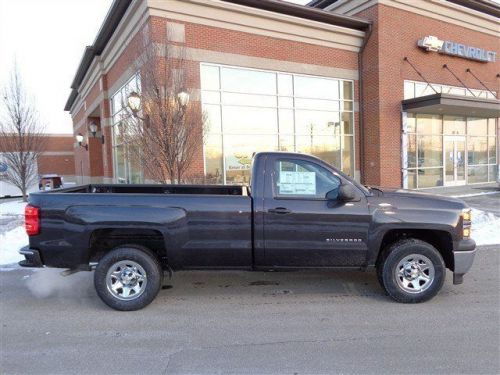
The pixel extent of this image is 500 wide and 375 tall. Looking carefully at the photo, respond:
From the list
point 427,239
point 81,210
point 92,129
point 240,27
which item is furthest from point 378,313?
point 92,129

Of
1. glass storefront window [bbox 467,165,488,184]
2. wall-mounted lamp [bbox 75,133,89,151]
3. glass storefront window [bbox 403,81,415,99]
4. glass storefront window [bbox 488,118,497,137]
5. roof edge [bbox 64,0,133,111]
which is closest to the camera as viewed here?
roof edge [bbox 64,0,133,111]

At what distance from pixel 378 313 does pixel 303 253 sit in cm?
107

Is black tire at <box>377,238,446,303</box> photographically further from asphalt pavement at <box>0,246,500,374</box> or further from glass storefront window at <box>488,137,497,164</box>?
glass storefront window at <box>488,137,497,164</box>

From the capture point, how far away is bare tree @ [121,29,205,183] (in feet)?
29.7

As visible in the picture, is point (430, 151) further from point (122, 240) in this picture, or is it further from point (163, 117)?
point (122, 240)

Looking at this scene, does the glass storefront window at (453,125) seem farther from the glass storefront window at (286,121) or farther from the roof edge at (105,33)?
the roof edge at (105,33)

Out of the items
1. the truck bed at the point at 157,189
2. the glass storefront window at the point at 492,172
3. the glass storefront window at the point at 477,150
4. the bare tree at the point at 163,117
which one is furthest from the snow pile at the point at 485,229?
the glass storefront window at the point at 492,172

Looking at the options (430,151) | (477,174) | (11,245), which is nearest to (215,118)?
(11,245)

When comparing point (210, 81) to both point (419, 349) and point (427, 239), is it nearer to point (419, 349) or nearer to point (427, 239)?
point (427, 239)

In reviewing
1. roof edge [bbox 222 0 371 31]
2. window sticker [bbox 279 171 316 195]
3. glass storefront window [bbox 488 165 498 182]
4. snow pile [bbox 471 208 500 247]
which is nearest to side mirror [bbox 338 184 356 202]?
window sticker [bbox 279 171 316 195]

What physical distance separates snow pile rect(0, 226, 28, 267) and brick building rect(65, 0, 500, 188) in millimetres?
4265

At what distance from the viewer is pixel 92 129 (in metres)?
20.0

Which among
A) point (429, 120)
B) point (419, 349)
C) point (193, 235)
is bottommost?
point (419, 349)

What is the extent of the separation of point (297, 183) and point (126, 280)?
7.79 ft
